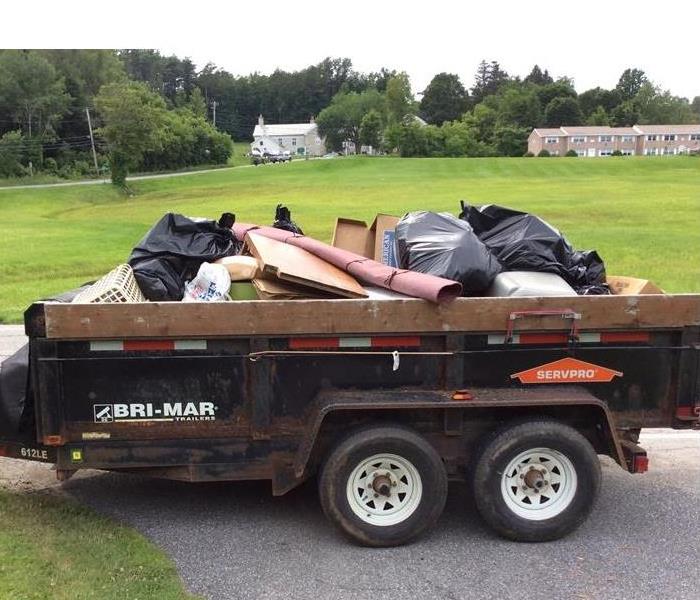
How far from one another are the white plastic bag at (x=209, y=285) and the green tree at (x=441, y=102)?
5429 inches

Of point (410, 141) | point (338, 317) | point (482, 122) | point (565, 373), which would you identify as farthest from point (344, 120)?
point (338, 317)

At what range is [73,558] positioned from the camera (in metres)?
3.64

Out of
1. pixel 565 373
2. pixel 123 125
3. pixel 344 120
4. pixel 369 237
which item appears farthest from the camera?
pixel 344 120

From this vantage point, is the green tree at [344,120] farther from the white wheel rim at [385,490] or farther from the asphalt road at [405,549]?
the white wheel rim at [385,490]

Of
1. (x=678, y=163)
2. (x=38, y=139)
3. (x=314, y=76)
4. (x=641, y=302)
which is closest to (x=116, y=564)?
(x=641, y=302)

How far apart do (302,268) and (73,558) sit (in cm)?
192

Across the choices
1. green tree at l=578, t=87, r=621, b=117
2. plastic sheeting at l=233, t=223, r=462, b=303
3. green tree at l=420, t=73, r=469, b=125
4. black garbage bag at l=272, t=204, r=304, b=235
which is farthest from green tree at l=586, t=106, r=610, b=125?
plastic sheeting at l=233, t=223, r=462, b=303

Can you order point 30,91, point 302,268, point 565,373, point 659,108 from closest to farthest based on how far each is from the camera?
point 565,373
point 302,268
point 30,91
point 659,108

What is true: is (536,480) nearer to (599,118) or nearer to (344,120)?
(344,120)

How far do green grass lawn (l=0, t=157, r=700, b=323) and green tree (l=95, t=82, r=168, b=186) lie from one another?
7.77 ft

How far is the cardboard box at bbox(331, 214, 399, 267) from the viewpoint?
17.1ft

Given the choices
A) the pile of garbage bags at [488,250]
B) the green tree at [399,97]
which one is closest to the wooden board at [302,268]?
the pile of garbage bags at [488,250]

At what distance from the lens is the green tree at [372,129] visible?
107062 millimetres

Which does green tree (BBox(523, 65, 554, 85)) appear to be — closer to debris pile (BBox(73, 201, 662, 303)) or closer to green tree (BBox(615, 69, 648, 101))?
green tree (BBox(615, 69, 648, 101))
